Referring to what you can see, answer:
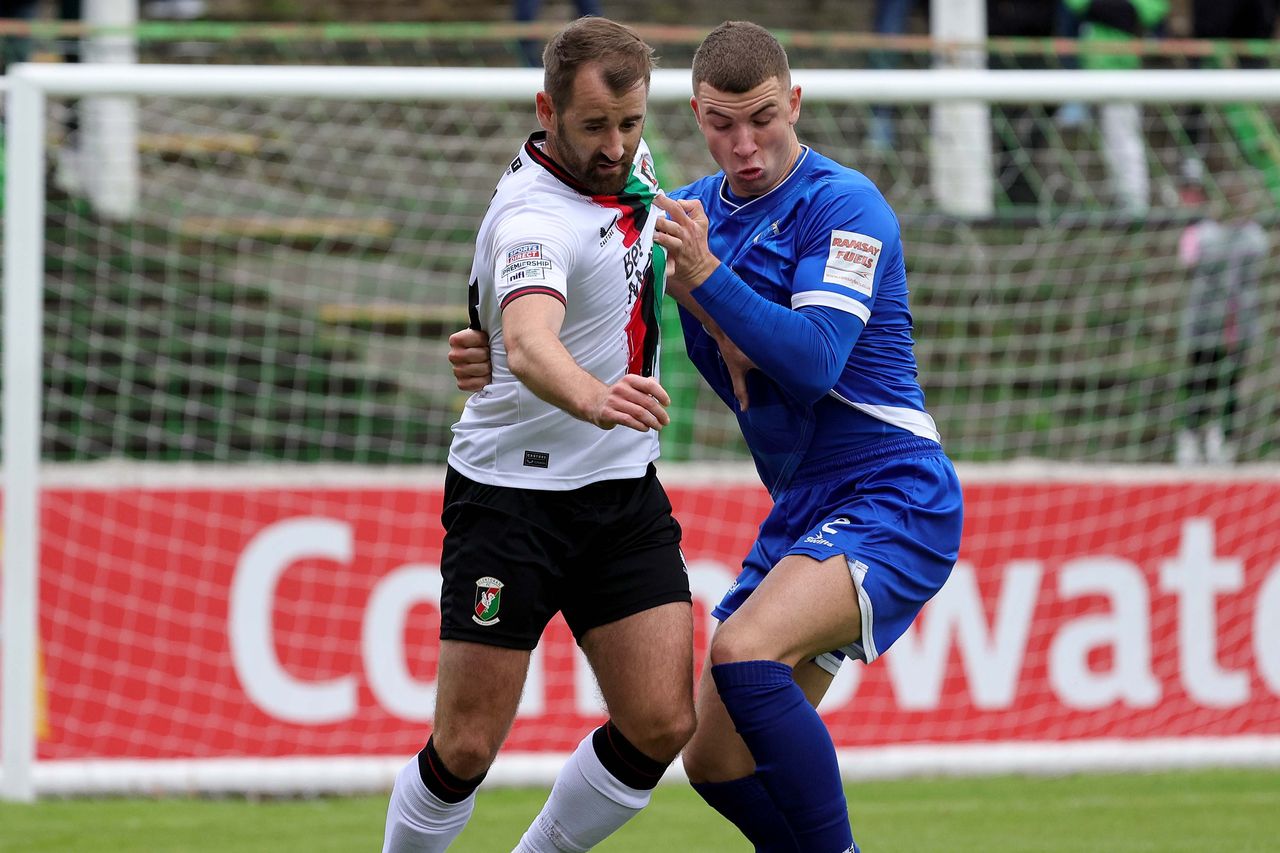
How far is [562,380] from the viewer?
333 centimetres

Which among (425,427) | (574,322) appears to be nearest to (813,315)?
(574,322)

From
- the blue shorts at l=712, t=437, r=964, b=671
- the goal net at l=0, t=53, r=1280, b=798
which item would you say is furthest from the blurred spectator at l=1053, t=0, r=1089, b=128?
the blue shorts at l=712, t=437, r=964, b=671

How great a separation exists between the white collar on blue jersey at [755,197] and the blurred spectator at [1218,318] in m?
4.44

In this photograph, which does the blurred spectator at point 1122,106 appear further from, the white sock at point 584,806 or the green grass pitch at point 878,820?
the white sock at point 584,806

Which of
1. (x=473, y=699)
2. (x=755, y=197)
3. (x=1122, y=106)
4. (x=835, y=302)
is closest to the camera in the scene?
(x=835, y=302)

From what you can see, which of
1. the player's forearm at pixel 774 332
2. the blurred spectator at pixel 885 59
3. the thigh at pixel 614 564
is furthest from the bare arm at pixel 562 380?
the blurred spectator at pixel 885 59

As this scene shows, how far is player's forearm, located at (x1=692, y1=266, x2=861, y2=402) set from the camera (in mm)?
3658

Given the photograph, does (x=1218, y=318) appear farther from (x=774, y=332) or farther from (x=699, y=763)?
(x=774, y=332)

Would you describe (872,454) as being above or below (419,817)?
above

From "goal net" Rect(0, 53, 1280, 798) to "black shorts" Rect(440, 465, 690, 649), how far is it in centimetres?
307

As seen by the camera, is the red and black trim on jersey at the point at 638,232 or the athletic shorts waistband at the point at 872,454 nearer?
the red and black trim on jersey at the point at 638,232

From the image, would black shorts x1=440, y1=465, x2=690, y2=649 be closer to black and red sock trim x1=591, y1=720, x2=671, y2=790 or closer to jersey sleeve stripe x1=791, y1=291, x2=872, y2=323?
black and red sock trim x1=591, y1=720, x2=671, y2=790

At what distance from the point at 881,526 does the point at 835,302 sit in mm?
535

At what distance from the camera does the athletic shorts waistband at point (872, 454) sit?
400 cm
